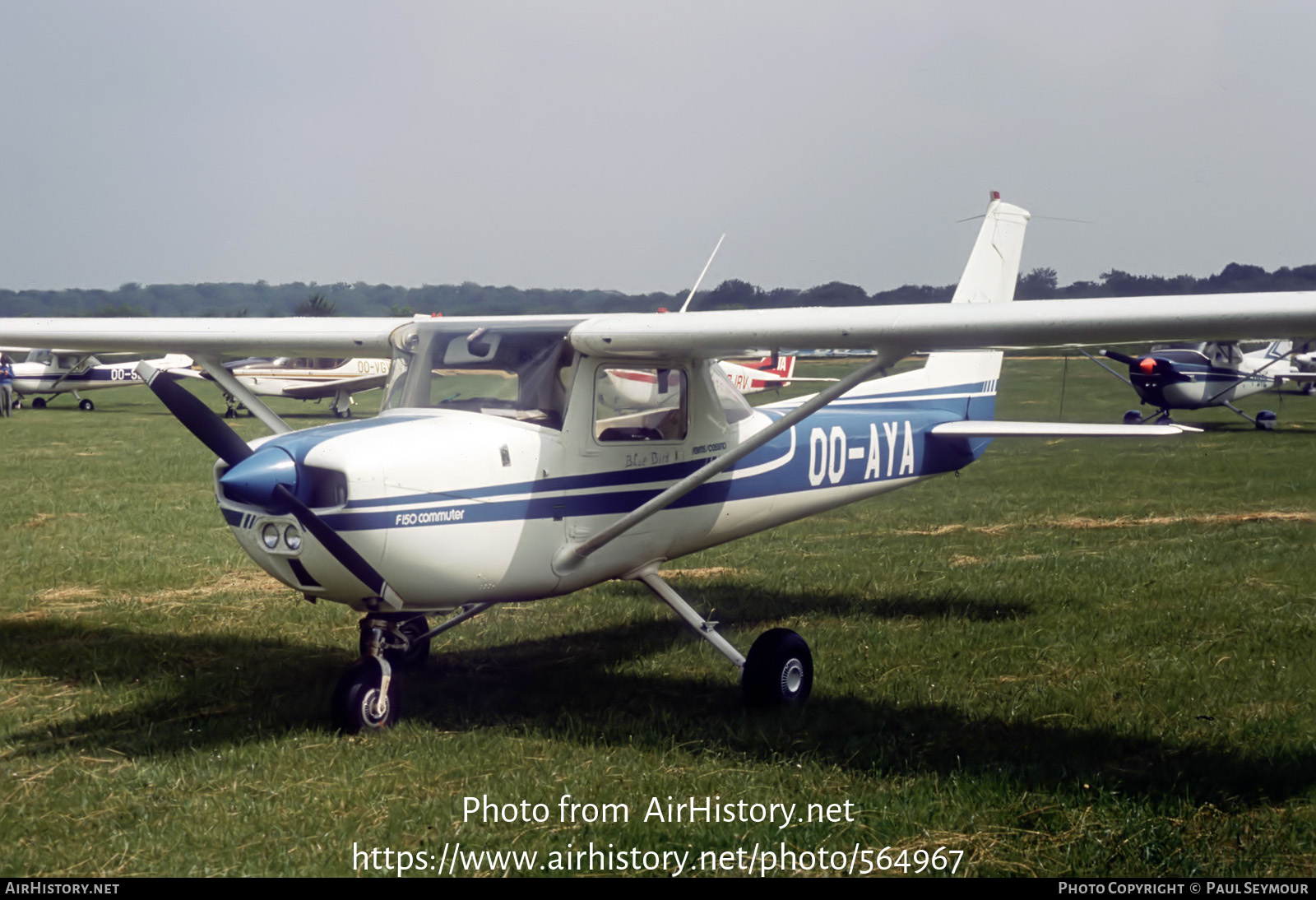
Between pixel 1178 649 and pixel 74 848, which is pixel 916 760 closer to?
pixel 1178 649

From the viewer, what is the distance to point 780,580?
995cm

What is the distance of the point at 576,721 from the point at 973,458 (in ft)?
14.7

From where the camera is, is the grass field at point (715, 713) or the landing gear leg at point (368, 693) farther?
the landing gear leg at point (368, 693)

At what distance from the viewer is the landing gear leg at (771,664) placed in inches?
242

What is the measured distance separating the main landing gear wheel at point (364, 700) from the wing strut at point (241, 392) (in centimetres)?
168

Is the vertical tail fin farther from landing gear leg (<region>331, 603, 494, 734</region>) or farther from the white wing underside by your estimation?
landing gear leg (<region>331, 603, 494, 734</region>)

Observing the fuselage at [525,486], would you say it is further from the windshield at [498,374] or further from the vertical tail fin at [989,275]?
the vertical tail fin at [989,275]

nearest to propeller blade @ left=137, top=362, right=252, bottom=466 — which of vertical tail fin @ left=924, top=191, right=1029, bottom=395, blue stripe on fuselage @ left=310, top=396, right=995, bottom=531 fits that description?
blue stripe on fuselage @ left=310, top=396, right=995, bottom=531

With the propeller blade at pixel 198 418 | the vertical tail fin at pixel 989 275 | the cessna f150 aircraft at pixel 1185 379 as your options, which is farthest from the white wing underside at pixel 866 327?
the cessna f150 aircraft at pixel 1185 379

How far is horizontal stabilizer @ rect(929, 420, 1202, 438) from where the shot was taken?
7.27m

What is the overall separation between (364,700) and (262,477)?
4.49 ft

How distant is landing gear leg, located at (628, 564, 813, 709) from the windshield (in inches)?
50.6

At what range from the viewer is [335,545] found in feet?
16.5
